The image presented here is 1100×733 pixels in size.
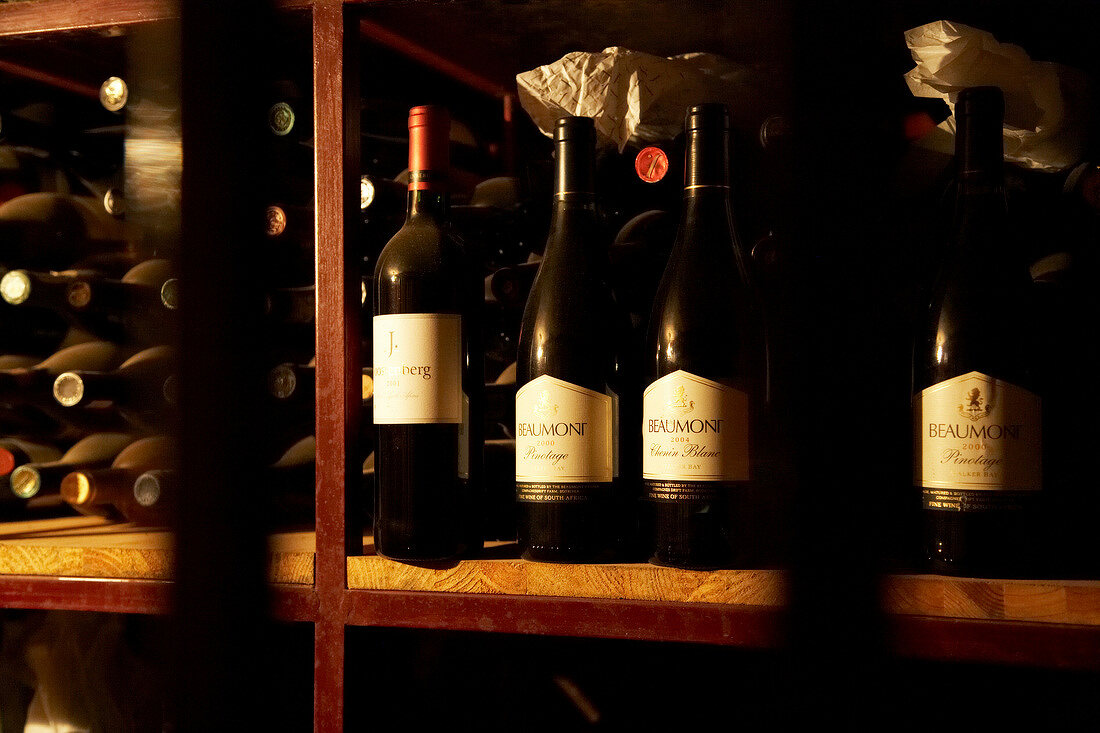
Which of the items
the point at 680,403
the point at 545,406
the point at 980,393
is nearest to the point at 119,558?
the point at 545,406

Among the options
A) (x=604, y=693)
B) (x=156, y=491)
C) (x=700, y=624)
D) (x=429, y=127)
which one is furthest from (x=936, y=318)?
(x=156, y=491)

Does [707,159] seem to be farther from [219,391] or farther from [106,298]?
[106,298]

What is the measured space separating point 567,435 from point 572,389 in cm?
4

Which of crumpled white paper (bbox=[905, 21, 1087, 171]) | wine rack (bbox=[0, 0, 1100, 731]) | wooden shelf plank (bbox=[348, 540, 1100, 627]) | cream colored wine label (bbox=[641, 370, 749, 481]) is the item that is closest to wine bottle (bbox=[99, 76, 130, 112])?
wine rack (bbox=[0, 0, 1100, 731])

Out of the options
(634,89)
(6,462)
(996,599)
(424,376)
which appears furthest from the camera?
(6,462)

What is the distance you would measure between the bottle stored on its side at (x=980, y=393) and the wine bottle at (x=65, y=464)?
0.85 metres

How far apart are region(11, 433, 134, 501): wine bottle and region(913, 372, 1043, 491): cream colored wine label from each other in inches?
33.8

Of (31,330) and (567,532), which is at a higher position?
(31,330)

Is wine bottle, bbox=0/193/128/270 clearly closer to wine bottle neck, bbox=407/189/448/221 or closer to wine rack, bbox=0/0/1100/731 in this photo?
wine rack, bbox=0/0/1100/731

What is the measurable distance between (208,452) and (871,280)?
603 mm

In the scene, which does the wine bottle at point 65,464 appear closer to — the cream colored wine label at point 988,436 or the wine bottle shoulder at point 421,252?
the wine bottle shoulder at point 421,252

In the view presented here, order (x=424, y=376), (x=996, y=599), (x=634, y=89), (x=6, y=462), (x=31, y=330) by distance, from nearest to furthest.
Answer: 1. (x=996, y=599)
2. (x=424, y=376)
3. (x=634, y=89)
4. (x=6, y=462)
5. (x=31, y=330)

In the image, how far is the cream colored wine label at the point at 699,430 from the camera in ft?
1.94

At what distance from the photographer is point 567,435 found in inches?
24.6
